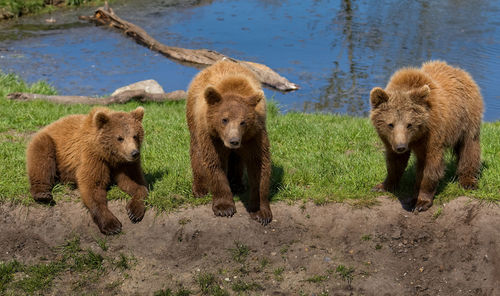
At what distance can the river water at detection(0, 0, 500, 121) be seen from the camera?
12.2 m

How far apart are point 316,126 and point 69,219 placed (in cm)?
384

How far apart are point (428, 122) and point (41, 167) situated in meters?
3.92

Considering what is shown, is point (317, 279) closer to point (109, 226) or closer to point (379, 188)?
Answer: point (379, 188)

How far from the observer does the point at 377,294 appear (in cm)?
523

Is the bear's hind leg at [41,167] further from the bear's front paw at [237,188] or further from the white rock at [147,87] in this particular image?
the white rock at [147,87]

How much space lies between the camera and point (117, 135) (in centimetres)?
582

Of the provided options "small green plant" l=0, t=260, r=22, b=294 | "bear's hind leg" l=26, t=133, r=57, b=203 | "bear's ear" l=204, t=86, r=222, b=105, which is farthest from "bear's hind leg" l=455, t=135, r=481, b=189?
"small green plant" l=0, t=260, r=22, b=294

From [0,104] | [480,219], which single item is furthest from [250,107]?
[0,104]

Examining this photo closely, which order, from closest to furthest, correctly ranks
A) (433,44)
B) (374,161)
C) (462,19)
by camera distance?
(374,161) < (433,44) < (462,19)

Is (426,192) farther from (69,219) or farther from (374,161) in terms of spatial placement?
(69,219)

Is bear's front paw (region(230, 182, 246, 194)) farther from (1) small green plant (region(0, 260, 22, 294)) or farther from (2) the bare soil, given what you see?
(1) small green plant (region(0, 260, 22, 294))

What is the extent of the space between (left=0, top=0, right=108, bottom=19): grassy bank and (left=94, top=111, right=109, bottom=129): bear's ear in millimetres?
13128

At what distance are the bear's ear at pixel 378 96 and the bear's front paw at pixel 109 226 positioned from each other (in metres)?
2.78

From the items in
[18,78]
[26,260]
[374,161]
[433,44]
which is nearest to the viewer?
[26,260]
